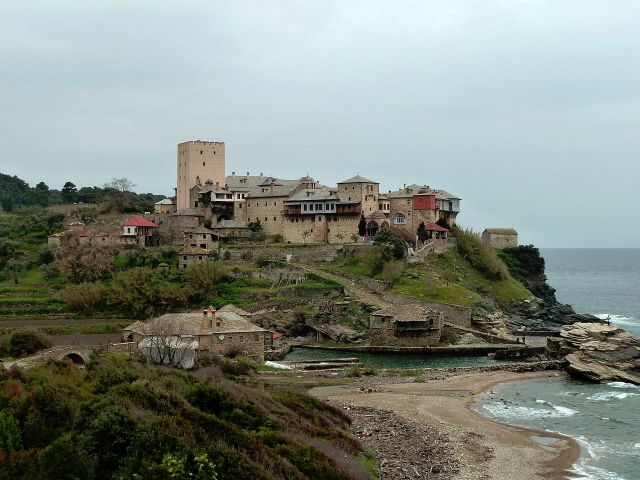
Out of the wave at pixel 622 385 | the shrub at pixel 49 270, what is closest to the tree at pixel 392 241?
the wave at pixel 622 385

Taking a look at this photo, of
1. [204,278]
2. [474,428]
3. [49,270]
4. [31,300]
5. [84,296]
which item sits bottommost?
[474,428]

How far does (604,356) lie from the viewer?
4731 centimetres

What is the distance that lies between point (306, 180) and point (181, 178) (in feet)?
43.5

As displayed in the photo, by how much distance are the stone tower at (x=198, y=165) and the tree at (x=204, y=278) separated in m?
15.3

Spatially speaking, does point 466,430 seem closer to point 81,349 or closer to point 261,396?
point 261,396

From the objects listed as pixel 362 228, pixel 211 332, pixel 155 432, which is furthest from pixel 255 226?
pixel 155 432

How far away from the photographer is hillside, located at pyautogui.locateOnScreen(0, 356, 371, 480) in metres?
20.6

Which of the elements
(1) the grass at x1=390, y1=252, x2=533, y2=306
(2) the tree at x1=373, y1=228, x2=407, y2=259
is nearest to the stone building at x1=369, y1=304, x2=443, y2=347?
(1) the grass at x1=390, y1=252, x2=533, y2=306

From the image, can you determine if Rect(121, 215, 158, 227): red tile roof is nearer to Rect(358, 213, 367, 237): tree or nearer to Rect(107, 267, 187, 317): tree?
Rect(107, 267, 187, 317): tree

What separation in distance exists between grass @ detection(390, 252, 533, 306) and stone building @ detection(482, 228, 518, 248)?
11036 millimetres

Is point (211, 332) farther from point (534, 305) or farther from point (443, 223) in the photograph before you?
point (534, 305)

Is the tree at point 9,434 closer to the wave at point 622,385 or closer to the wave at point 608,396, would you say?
the wave at point 608,396

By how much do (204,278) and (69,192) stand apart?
2181 inches

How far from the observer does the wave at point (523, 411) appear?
120ft
